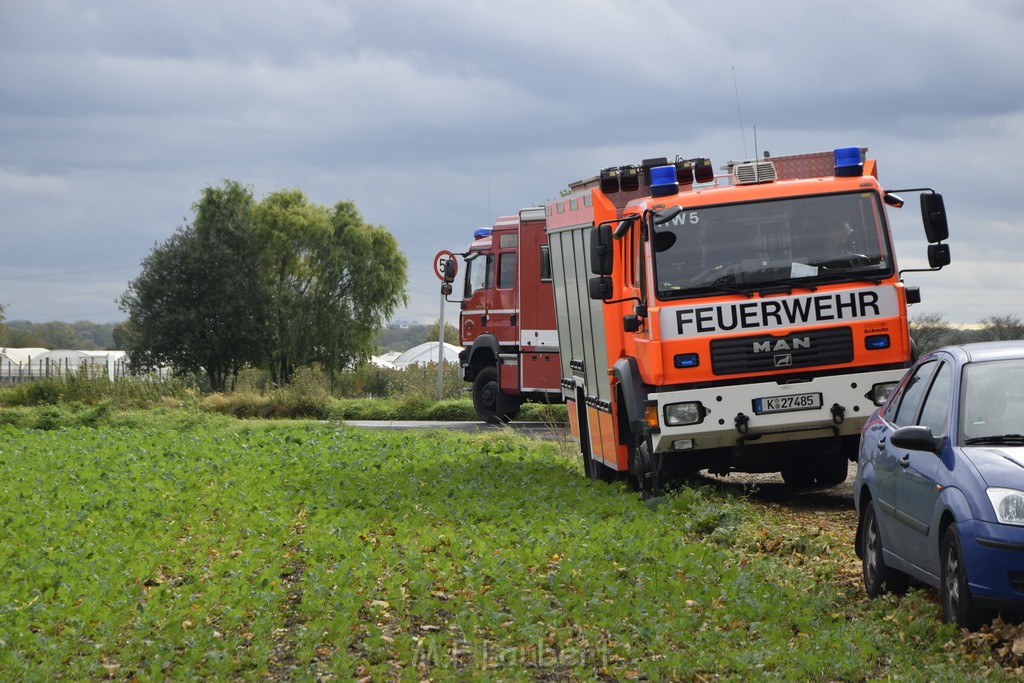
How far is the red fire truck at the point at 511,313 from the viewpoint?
26.2m

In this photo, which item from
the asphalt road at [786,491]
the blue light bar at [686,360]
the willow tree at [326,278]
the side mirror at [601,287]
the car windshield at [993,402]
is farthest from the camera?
the willow tree at [326,278]

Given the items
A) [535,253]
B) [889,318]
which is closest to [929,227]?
[889,318]

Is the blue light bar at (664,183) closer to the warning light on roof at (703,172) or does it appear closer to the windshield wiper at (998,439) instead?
the warning light on roof at (703,172)

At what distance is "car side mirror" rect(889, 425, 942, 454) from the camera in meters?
7.79

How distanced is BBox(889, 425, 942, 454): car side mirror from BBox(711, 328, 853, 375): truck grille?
5042mm

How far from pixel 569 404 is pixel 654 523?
6141 millimetres

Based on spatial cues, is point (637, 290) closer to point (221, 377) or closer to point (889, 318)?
point (889, 318)

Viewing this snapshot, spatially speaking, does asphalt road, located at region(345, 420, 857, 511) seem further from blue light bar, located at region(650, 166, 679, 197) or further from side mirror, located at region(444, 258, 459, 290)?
side mirror, located at region(444, 258, 459, 290)

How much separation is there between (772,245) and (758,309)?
664mm

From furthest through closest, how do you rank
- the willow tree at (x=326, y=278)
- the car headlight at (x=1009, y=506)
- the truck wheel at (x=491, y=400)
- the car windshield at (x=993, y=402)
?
the willow tree at (x=326, y=278)
the truck wheel at (x=491, y=400)
the car windshield at (x=993, y=402)
the car headlight at (x=1009, y=506)

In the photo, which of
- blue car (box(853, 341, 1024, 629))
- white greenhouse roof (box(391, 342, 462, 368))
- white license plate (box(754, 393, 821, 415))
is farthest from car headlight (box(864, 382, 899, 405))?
white greenhouse roof (box(391, 342, 462, 368))

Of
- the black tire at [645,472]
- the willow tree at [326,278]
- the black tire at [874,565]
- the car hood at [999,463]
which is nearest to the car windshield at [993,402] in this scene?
the car hood at [999,463]

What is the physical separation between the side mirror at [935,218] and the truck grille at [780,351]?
3.72 feet

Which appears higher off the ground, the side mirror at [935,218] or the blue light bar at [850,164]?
the blue light bar at [850,164]
